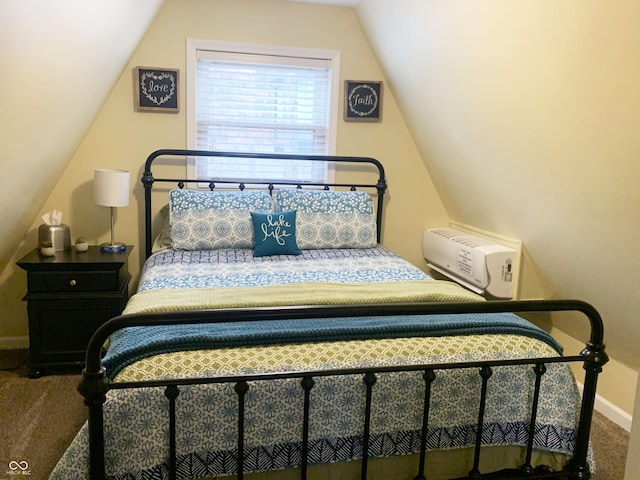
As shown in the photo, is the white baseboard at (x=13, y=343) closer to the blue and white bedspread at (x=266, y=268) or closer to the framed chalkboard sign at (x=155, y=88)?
the blue and white bedspread at (x=266, y=268)

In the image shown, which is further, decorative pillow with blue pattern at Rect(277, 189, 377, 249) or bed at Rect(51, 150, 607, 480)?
decorative pillow with blue pattern at Rect(277, 189, 377, 249)

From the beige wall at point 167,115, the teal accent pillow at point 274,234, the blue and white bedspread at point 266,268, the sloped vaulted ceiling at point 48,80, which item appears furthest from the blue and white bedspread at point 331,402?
the beige wall at point 167,115

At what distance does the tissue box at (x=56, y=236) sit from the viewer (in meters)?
2.98

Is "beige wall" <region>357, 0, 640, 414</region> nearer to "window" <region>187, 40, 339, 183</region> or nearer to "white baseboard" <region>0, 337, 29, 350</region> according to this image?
"window" <region>187, 40, 339, 183</region>

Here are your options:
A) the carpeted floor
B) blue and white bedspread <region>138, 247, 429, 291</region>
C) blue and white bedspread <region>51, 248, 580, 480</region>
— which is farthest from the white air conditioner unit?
blue and white bedspread <region>51, 248, 580, 480</region>

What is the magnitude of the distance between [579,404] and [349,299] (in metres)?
0.89

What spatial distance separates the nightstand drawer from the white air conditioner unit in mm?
2010

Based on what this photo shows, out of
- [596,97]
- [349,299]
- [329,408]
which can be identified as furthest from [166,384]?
[596,97]

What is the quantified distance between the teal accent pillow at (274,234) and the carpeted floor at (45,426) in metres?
1.22

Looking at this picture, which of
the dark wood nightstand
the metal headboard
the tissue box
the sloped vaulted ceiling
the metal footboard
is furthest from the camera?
the metal headboard

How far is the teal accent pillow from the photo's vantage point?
302 cm

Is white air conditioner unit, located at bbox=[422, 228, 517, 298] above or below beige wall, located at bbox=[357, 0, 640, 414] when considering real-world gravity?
below

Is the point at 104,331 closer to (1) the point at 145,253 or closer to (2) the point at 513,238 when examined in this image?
(1) the point at 145,253

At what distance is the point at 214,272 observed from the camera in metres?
2.60
